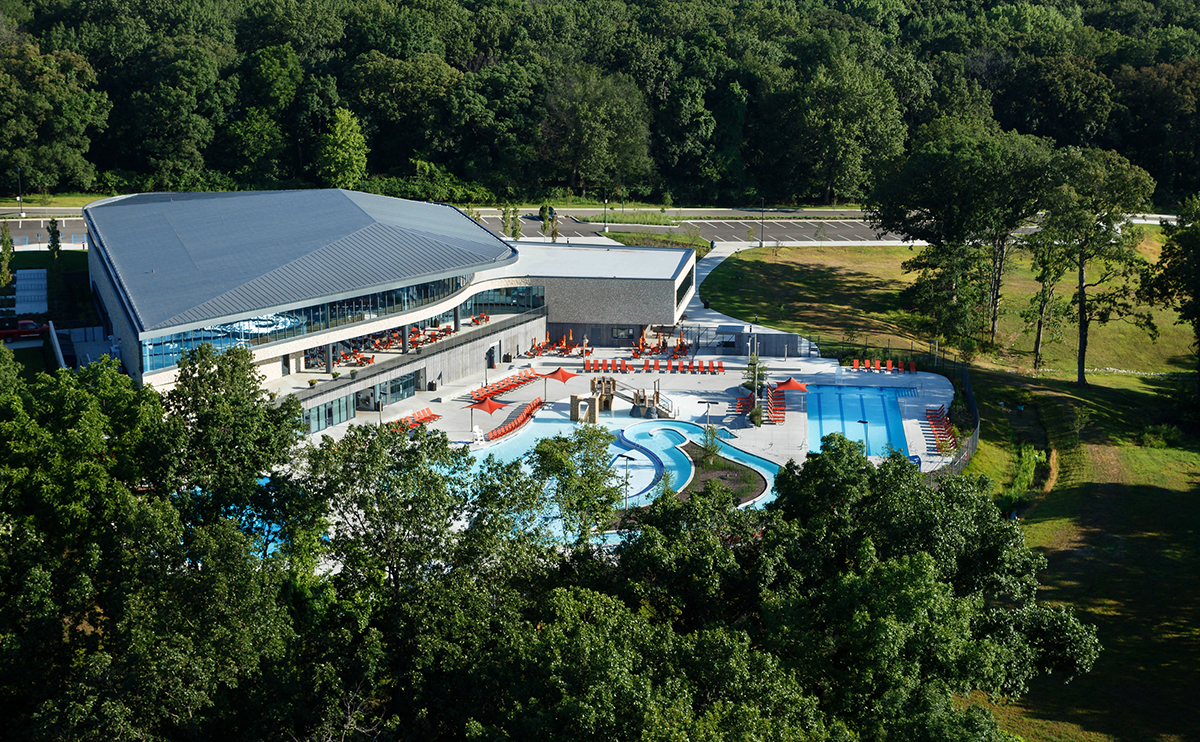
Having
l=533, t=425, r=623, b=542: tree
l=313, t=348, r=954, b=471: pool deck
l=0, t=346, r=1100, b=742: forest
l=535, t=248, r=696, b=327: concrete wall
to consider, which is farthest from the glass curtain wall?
l=533, t=425, r=623, b=542: tree

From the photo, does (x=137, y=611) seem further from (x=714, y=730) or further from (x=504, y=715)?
(x=714, y=730)

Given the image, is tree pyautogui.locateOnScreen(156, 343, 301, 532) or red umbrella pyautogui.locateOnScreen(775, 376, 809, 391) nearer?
tree pyautogui.locateOnScreen(156, 343, 301, 532)

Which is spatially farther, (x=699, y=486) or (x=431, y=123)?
(x=431, y=123)

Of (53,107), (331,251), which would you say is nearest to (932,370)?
(331,251)

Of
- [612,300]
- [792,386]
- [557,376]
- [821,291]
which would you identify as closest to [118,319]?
[557,376]

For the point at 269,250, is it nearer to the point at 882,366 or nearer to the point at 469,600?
the point at 469,600

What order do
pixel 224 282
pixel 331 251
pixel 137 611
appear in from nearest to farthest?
1. pixel 137 611
2. pixel 224 282
3. pixel 331 251

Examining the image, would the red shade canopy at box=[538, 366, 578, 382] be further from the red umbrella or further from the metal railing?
the red umbrella
